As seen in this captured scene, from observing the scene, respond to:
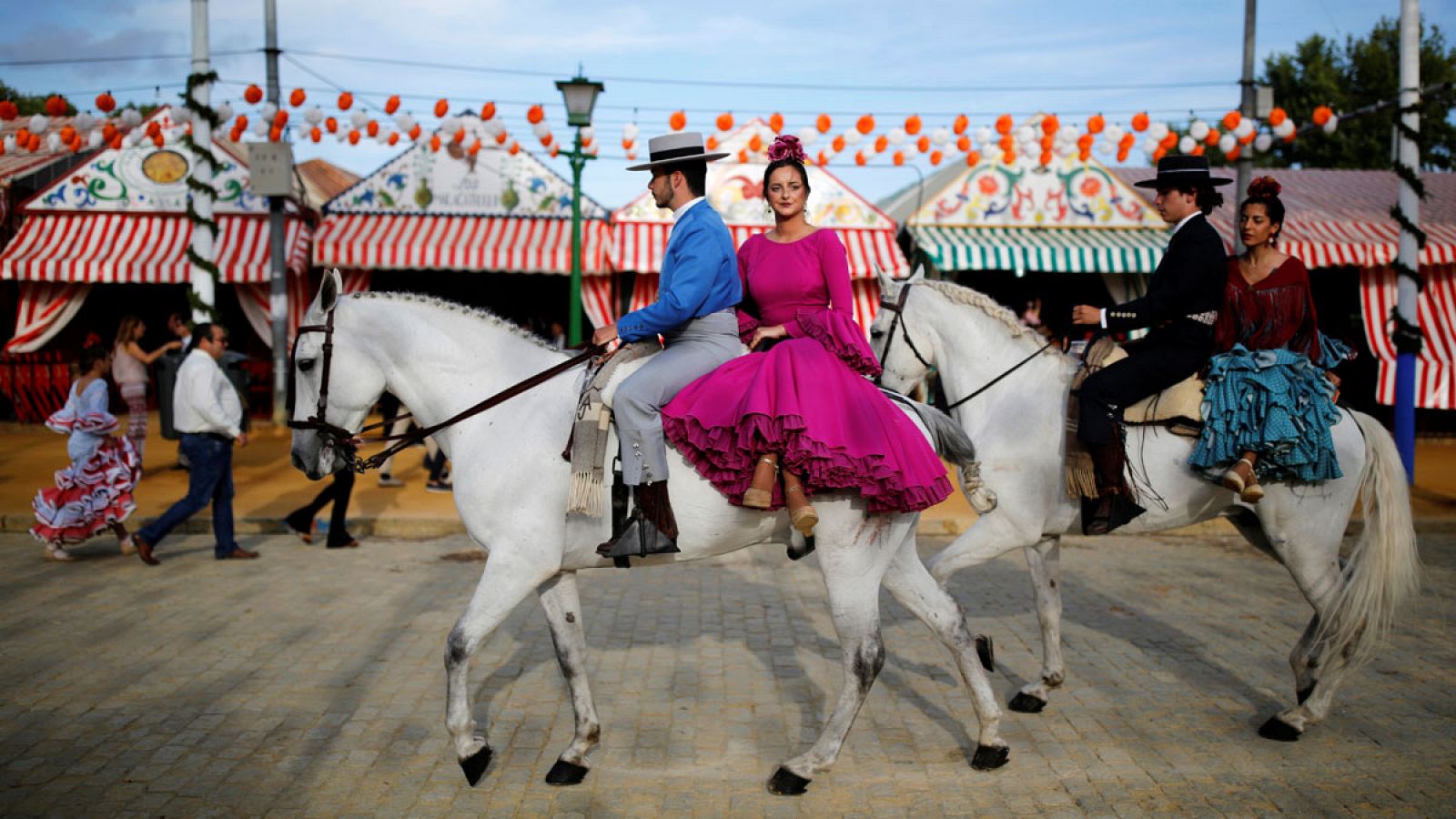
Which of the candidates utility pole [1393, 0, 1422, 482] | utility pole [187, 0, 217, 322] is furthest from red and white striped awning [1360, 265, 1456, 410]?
utility pole [187, 0, 217, 322]

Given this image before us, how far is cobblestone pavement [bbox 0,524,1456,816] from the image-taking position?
447cm

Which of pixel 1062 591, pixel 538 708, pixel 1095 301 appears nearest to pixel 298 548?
pixel 538 708

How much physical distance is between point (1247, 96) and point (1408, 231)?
410 centimetres

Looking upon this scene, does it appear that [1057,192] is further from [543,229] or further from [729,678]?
[729,678]

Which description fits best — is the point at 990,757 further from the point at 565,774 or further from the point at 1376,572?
the point at 1376,572

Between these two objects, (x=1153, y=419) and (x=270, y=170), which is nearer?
(x=1153, y=419)

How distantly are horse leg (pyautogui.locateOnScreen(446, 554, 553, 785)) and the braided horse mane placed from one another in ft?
10.1

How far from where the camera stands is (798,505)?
4418 millimetres

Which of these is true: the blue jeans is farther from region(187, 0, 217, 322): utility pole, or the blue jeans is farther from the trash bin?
region(187, 0, 217, 322): utility pole

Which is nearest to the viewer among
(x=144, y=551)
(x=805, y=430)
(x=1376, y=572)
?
(x=805, y=430)

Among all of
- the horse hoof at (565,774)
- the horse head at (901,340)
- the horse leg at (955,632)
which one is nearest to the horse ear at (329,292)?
the horse hoof at (565,774)

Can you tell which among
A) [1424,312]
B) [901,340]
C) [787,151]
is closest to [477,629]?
[787,151]

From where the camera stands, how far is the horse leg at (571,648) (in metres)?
4.81

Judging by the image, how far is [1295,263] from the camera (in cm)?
567
